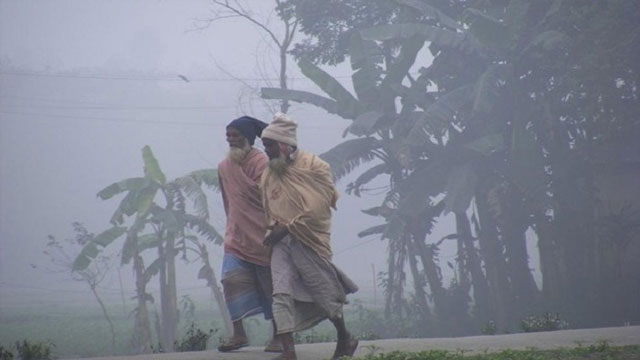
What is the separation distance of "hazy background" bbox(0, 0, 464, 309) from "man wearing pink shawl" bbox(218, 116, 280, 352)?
60.9 feet

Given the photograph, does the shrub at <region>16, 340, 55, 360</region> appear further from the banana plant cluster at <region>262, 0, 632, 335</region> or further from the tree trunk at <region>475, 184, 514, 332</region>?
the tree trunk at <region>475, 184, 514, 332</region>

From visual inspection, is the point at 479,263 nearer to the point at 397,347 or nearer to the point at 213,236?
the point at 213,236

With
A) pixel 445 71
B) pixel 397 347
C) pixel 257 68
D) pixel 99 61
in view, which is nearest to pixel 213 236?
pixel 445 71

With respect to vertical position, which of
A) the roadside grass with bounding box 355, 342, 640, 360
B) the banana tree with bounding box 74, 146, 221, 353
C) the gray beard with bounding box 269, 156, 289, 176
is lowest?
the roadside grass with bounding box 355, 342, 640, 360

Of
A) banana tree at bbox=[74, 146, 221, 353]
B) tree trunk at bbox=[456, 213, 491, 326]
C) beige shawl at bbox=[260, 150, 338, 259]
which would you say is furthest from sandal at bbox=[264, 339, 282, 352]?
tree trunk at bbox=[456, 213, 491, 326]

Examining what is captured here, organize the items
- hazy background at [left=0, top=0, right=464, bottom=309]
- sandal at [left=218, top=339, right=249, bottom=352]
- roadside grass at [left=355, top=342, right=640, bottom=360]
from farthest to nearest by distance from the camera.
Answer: hazy background at [left=0, top=0, right=464, bottom=309]
sandal at [left=218, top=339, right=249, bottom=352]
roadside grass at [left=355, top=342, right=640, bottom=360]

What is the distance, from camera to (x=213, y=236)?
15.2m

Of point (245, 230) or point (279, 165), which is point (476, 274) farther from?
point (279, 165)

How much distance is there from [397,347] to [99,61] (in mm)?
30452

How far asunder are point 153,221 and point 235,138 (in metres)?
10.8

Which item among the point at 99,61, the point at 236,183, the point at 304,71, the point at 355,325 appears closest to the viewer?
the point at 236,183

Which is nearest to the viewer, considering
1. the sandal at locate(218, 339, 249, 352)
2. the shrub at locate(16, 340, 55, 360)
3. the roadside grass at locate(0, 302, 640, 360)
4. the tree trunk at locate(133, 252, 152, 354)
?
the sandal at locate(218, 339, 249, 352)

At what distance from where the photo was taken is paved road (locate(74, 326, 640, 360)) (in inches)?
223

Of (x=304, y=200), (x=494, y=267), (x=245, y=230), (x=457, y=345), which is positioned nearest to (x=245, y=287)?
(x=245, y=230)
